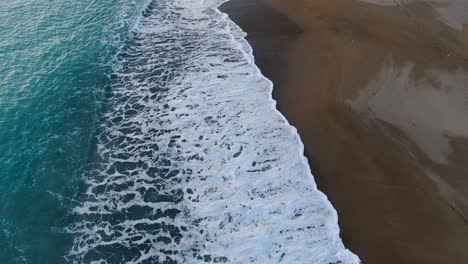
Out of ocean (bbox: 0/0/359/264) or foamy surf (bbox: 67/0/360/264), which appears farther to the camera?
ocean (bbox: 0/0/359/264)

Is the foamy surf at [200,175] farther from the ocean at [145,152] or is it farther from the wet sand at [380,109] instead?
the wet sand at [380,109]

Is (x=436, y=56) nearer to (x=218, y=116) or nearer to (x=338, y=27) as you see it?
(x=338, y=27)

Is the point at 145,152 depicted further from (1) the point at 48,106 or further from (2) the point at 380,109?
(2) the point at 380,109

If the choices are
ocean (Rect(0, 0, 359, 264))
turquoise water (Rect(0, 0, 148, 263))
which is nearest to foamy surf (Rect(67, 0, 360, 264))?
ocean (Rect(0, 0, 359, 264))

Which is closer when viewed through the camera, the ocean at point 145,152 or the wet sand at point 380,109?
the wet sand at point 380,109

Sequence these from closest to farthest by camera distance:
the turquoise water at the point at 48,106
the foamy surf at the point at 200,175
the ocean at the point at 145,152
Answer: the foamy surf at the point at 200,175 → the ocean at the point at 145,152 → the turquoise water at the point at 48,106

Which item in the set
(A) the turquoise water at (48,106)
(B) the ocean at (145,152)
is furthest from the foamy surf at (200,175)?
(A) the turquoise water at (48,106)

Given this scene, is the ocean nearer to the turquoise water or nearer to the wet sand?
the turquoise water
